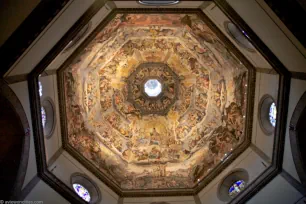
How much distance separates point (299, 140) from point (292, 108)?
102 centimetres

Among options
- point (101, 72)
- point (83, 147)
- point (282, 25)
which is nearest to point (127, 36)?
point (101, 72)

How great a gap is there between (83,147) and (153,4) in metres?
7.03

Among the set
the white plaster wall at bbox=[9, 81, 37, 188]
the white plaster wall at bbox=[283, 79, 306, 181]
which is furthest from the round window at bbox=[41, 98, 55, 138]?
the white plaster wall at bbox=[283, 79, 306, 181]

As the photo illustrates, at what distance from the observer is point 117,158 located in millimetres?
15953

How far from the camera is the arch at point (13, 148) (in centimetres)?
991

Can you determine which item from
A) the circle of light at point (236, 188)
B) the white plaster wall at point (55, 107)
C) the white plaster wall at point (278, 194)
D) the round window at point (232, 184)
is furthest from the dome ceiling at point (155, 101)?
the white plaster wall at point (278, 194)

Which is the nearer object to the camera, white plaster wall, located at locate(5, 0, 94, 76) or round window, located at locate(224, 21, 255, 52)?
white plaster wall, located at locate(5, 0, 94, 76)

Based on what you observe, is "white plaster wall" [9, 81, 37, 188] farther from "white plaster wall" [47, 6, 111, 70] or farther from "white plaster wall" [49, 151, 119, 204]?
"white plaster wall" [47, 6, 111, 70]

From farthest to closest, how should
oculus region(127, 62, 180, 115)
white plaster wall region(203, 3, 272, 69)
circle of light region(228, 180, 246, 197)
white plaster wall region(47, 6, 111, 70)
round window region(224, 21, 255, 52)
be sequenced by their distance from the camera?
oculus region(127, 62, 180, 115) < circle of light region(228, 180, 246, 197) < round window region(224, 21, 255, 52) < white plaster wall region(47, 6, 111, 70) < white plaster wall region(203, 3, 272, 69)

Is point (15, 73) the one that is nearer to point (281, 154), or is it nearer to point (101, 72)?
point (101, 72)

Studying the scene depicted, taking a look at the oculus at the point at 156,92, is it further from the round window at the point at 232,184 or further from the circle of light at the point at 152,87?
the round window at the point at 232,184

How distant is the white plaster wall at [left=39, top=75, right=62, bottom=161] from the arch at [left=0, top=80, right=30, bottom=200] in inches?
69.6

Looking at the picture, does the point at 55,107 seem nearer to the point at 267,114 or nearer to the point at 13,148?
the point at 13,148

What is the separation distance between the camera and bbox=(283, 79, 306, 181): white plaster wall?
1013 centimetres
